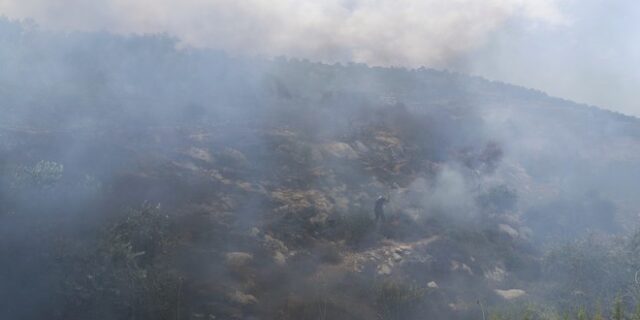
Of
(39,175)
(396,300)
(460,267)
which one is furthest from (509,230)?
(39,175)

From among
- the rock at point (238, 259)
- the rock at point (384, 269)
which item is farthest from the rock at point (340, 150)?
the rock at point (238, 259)

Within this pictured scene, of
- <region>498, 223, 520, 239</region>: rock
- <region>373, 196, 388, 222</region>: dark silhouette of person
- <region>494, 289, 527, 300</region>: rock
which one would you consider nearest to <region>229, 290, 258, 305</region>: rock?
<region>373, 196, 388, 222</region>: dark silhouette of person

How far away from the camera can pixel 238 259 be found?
1273 centimetres

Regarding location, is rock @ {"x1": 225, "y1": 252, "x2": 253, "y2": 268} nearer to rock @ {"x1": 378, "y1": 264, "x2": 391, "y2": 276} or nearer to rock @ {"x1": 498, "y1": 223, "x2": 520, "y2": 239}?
rock @ {"x1": 378, "y1": 264, "x2": 391, "y2": 276}

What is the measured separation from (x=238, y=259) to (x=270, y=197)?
4557 mm

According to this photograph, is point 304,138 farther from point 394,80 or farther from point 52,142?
point 394,80

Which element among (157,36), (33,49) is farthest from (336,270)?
(157,36)

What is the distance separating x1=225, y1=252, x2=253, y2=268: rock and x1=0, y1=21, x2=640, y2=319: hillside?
52mm

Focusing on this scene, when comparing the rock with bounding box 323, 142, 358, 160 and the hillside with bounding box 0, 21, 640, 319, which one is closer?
the hillside with bounding box 0, 21, 640, 319

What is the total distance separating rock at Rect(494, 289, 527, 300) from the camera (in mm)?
13966

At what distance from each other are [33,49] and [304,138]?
14.1 m

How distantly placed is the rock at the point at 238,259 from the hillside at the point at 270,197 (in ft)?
0.17

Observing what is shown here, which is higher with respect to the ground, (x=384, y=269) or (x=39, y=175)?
(x=39, y=175)

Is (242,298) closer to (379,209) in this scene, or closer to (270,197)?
(270,197)
